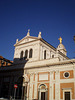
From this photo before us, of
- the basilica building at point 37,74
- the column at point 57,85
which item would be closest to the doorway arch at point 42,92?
the basilica building at point 37,74

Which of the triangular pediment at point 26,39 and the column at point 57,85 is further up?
the triangular pediment at point 26,39

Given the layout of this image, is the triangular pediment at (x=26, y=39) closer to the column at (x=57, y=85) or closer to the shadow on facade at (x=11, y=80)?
the shadow on facade at (x=11, y=80)

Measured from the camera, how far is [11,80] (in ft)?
100

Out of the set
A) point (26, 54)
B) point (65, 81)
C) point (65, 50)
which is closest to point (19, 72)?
point (26, 54)

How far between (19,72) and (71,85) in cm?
1243

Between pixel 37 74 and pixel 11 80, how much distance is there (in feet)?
24.0

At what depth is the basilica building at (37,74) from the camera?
2317 cm

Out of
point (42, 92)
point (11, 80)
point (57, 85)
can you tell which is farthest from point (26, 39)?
point (57, 85)

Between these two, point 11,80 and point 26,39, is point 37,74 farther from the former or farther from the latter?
point 26,39

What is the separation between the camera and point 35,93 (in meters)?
25.4

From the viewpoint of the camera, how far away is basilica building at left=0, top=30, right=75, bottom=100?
23.2 meters

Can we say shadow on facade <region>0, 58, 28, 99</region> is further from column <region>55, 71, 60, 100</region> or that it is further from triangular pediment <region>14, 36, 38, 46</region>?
column <region>55, 71, 60, 100</region>

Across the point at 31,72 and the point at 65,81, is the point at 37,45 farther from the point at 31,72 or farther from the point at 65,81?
the point at 65,81

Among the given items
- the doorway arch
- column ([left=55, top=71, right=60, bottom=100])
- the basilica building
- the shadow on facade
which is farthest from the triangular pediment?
the doorway arch
